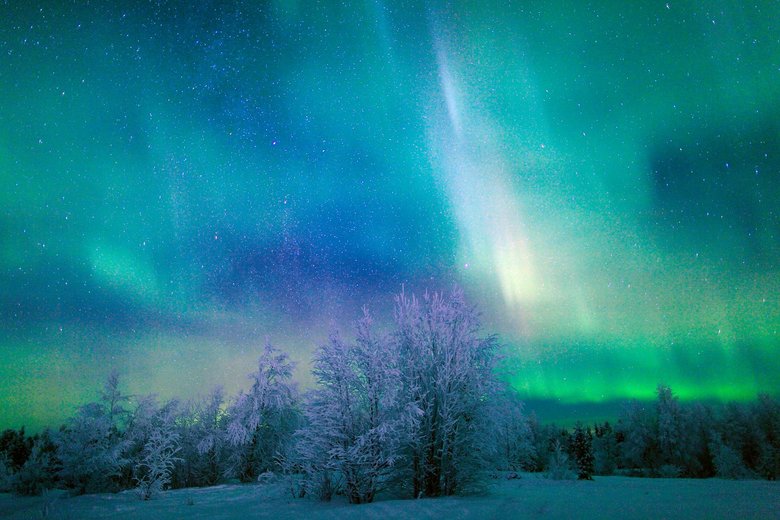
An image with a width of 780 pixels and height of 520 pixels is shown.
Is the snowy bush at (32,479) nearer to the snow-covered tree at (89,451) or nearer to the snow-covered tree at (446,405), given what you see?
the snow-covered tree at (89,451)

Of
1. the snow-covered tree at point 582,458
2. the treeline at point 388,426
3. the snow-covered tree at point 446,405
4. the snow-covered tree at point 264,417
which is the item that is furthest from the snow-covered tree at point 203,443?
the snow-covered tree at point 582,458

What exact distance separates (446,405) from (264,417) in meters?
20.6

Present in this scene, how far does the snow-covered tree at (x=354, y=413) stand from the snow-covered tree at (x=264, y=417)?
16.3 m

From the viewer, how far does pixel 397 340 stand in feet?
52.2

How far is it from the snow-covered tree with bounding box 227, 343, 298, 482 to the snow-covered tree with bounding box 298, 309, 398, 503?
53.4ft

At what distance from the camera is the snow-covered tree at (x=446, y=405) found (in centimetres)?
1492

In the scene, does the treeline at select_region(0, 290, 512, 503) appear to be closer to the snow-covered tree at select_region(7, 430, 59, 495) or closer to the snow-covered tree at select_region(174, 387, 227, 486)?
the snow-covered tree at select_region(7, 430, 59, 495)

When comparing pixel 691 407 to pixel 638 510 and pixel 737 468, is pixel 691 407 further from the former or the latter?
pixel 638 510

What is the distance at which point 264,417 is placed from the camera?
101 ft

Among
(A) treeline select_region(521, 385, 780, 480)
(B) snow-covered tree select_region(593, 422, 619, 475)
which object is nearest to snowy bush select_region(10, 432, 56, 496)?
(A) treeline select_region(521, 385, 780, 480)

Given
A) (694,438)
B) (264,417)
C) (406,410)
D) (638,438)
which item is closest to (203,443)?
(264,417)

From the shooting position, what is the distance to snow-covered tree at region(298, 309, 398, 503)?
13977mm

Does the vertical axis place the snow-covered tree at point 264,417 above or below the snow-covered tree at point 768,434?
above

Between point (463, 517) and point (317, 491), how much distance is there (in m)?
7.23
